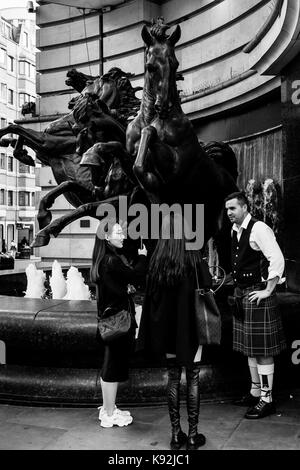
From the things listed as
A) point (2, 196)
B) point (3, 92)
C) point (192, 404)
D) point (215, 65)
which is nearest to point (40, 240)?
point (192, 404)

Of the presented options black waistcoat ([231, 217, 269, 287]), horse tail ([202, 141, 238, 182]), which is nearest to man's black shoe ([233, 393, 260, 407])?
black waistcoat ([231, 217, 269, 287])

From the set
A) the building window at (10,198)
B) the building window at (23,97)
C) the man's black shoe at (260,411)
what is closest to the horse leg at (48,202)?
the man's black shoe at (260,411)

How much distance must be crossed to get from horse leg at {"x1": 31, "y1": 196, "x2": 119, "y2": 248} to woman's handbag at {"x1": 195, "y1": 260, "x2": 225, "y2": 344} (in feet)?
11.9

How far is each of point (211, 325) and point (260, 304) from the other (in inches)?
38.2

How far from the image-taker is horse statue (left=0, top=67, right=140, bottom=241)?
8.34 m

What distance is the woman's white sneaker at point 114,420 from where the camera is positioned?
184 inches

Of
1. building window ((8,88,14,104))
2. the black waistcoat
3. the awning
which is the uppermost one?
building window ((8,88,14,104))

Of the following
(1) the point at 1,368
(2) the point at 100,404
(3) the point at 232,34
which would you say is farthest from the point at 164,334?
(3) the point at 232,34

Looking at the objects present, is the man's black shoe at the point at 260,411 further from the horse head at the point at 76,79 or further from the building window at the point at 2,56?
the building window at the point at 2,56

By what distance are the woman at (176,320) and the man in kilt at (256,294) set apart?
2.49ft

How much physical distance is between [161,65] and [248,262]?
2.97 metres

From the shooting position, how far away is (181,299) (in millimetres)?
4070

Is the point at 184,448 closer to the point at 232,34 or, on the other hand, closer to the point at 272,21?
the point at 272,21

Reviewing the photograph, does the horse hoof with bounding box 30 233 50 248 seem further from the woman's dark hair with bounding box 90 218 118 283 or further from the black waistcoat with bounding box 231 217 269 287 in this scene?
the black waistcoat with bounding box 231 217 269 287
